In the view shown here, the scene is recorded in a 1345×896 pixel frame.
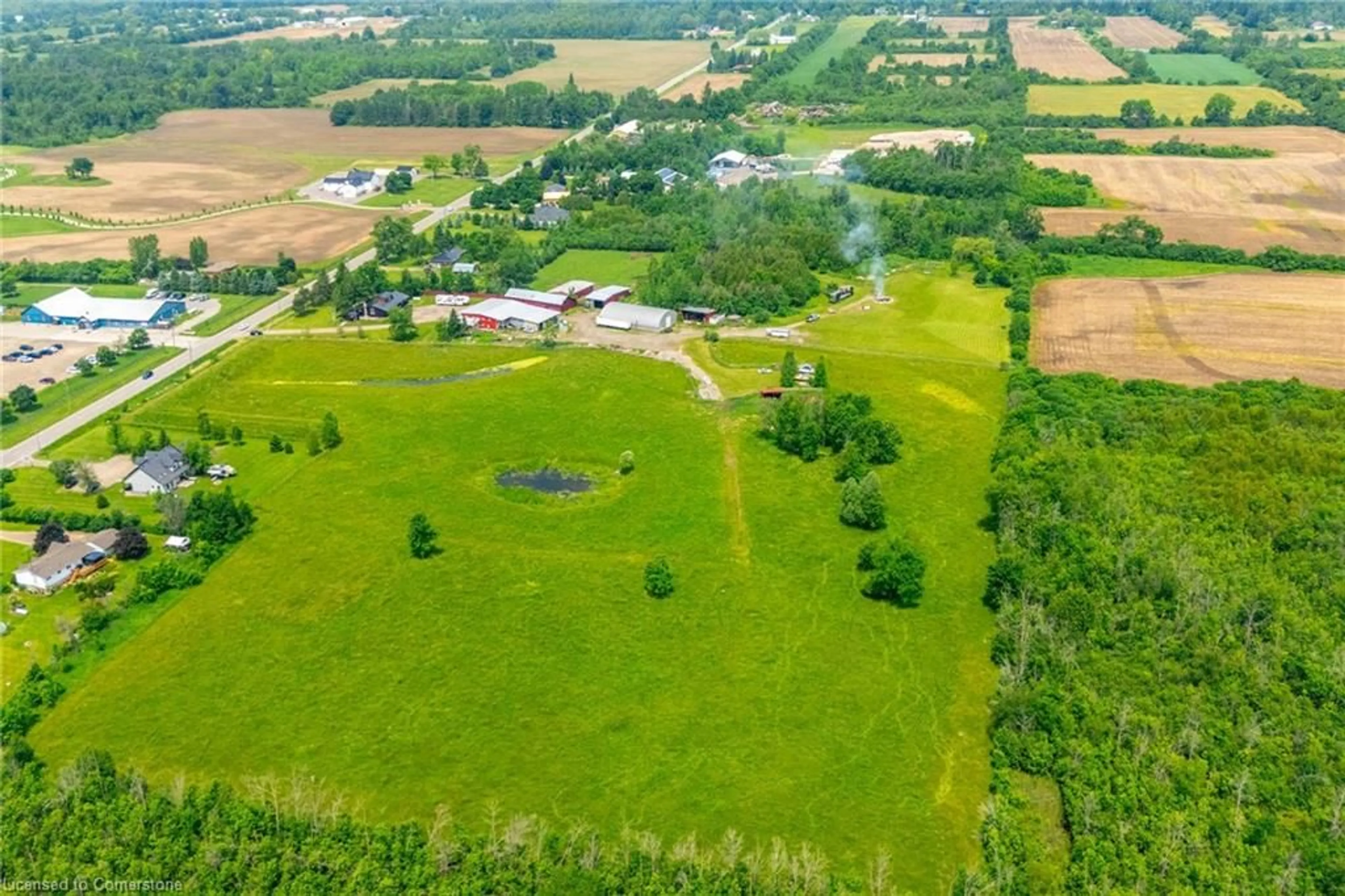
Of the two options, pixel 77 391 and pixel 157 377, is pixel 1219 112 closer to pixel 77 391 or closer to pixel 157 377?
pixel 157 377

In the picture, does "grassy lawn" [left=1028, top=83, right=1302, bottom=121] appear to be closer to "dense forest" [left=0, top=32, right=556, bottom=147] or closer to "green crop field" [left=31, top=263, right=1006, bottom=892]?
"dense forest" [left=0, top=32, right=556, bottom=147]

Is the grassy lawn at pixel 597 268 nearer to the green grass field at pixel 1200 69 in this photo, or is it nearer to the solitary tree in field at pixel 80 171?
the solitary tree in field at pixel 80 171

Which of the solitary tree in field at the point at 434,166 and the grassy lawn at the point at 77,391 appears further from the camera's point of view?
the solitary tree in field at the point at 434,166

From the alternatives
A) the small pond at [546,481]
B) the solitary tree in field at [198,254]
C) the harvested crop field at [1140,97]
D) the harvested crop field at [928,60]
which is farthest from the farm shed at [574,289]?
the harvested crop field at [928,60]

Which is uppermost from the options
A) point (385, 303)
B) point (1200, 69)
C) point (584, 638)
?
point (1200, 69)

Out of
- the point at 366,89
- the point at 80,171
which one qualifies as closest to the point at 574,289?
the point at 80,171
